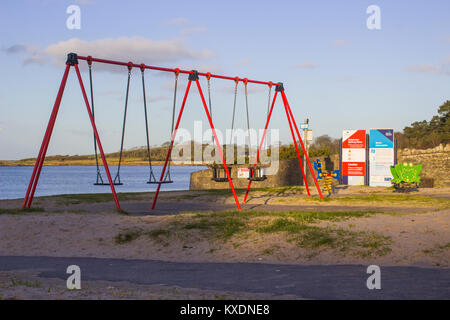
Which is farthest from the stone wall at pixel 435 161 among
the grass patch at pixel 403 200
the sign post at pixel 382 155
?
the grass patch at pixel 403 200

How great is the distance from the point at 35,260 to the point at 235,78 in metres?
10.4

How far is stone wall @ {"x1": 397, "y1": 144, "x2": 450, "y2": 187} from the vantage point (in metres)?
31.4

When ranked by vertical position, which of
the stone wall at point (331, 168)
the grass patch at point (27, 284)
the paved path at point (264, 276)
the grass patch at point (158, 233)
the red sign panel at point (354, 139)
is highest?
the red sign panel at point (354, 139)

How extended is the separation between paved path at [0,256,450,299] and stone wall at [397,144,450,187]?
25341mm

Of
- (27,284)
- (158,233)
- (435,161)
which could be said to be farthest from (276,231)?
(435,161)

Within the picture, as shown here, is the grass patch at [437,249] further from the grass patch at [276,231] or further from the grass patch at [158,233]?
the grass patch at [158,233]

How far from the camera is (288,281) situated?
7328 millimetres

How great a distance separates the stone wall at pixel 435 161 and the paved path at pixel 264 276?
2534 cm

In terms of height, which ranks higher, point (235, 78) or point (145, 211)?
point (235, 78)

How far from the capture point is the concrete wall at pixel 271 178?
35.0 metres

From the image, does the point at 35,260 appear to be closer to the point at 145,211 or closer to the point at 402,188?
the point at 145,211

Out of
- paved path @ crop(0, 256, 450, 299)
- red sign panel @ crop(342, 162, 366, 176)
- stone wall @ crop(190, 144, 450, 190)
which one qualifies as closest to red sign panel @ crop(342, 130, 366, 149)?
red sign panel @ crop(342, 162, 366, 176)

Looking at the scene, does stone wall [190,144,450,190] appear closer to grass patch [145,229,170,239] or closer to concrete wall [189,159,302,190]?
concrete wall [189,159,302,190]
